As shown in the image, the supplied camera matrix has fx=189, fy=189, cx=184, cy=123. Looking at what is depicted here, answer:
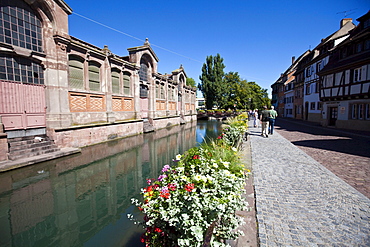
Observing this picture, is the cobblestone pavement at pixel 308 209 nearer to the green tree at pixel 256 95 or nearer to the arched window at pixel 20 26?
the arched window at pixel 20 26

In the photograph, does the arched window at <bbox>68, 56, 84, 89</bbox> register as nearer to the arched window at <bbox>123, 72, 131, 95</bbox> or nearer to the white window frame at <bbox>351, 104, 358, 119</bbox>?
the arched window at <bbox>123, 72, 131, 95</bbox>

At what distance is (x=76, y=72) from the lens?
12.5 m

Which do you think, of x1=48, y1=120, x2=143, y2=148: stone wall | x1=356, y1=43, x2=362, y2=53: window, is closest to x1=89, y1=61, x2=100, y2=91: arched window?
x1=48, y1=120, x2=143, y2=148: stone wall

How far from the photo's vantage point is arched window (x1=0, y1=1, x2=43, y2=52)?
8.80 m

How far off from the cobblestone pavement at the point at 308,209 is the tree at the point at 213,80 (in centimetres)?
4274

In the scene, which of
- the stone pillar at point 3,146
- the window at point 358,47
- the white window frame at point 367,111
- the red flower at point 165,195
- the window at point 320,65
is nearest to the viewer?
the red flower at point 165,195

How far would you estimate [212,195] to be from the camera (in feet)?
7.72

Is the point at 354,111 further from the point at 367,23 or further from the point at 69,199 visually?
the point at 69,199

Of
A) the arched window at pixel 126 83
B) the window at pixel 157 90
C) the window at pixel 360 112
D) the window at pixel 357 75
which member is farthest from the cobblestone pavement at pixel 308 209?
the window at pixel 157 90

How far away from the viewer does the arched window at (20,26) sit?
8.80m

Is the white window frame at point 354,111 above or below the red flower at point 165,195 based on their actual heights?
above

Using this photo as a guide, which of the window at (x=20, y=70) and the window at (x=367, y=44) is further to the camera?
the window at (x=367, y=44)

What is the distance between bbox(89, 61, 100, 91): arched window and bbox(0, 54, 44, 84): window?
3.55 meters

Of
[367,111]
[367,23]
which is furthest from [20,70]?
[367,23]
